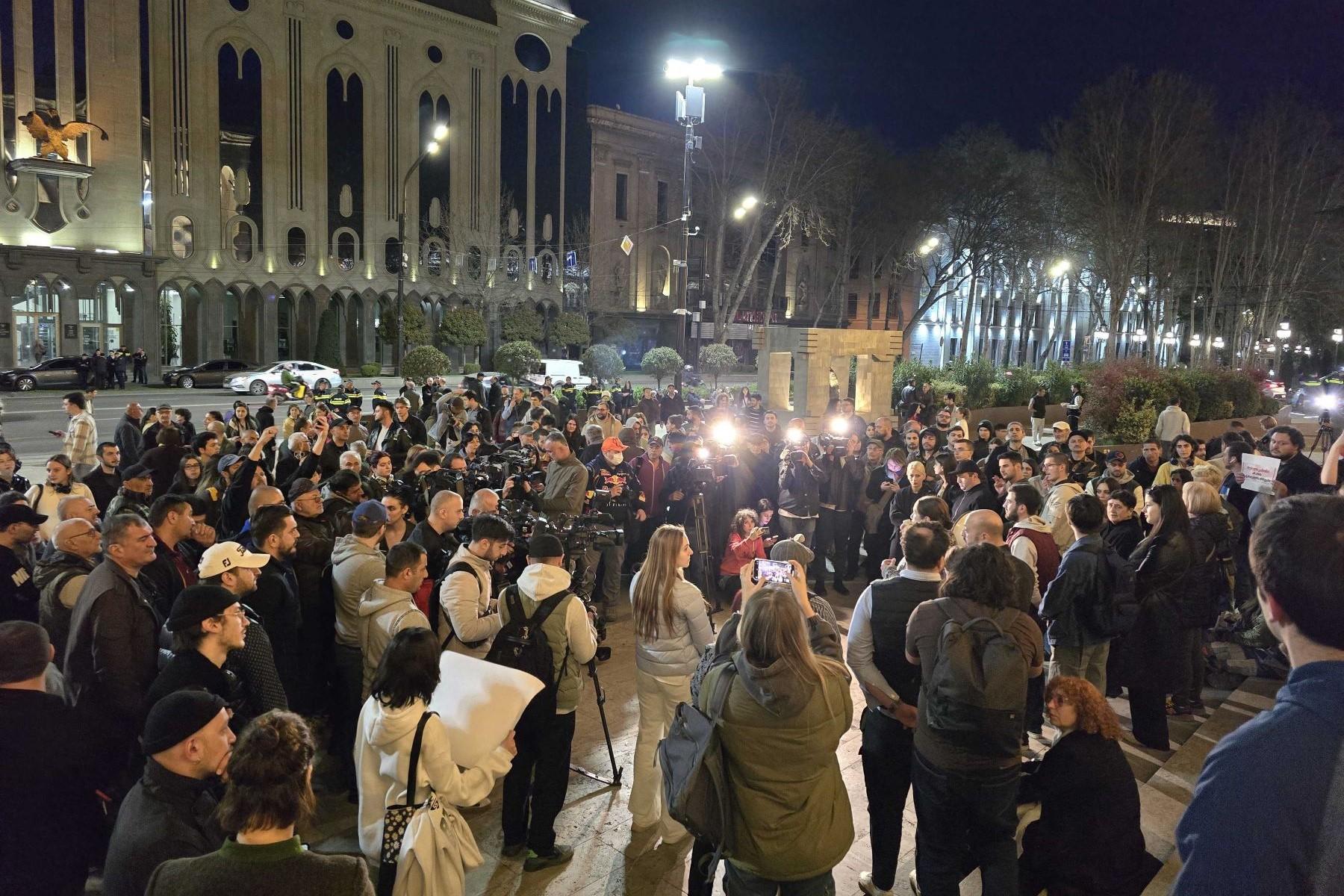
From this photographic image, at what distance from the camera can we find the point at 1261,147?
32.3m

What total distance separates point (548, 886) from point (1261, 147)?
126 ft

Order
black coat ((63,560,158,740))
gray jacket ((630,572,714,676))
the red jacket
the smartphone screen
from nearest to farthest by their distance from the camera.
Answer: black coat ((63,560,158,740)) < the smartphone screen < gray jacket ((630,572,714,676)) < the red jacket

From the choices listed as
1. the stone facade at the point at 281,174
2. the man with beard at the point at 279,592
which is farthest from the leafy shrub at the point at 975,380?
the stone facade at the point at 281,174

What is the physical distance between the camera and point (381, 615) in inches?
176

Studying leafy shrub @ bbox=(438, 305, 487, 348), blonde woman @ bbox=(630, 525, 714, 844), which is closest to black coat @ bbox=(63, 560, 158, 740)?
blonde woman @ bbox=(630, 525, 714, 844)

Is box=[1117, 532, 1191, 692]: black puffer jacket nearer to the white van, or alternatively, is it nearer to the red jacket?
the red jacket

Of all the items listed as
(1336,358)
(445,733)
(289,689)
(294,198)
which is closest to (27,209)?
(294,198)

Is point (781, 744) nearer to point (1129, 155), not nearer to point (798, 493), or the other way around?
point (798, 493)

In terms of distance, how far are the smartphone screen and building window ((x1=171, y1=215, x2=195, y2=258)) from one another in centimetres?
4203

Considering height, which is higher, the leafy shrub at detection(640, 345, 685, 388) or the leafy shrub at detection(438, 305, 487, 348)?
the leafy shrub at detection(438, 305, 487, 348)

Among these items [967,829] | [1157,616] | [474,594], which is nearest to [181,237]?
[474,594]

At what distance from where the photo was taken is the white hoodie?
320 centimetres

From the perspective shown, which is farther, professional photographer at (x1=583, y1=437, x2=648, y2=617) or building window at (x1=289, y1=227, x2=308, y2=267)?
building window at (x1=289, y1=227, x2=308, y2=267)

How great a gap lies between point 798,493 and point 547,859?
18.4 ft
